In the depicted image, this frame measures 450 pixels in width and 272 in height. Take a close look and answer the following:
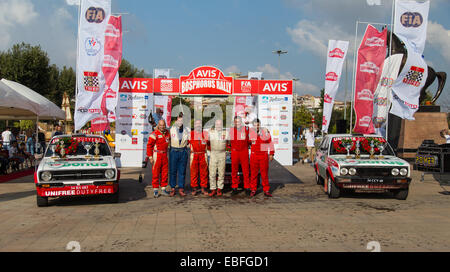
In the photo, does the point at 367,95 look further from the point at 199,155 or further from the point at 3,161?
the point at 3,161

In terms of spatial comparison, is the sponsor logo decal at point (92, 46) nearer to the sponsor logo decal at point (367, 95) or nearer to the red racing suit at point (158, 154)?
the red racing suit at point (158, 154)

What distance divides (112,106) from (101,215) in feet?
21.6

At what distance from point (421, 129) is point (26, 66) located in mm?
34053

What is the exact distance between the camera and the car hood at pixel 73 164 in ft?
27.5

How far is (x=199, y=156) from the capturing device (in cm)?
989

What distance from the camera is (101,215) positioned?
7719 millimetres

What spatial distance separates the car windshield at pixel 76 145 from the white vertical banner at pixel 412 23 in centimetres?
1082

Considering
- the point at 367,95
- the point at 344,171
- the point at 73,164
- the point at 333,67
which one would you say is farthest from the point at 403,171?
the point at 333,67

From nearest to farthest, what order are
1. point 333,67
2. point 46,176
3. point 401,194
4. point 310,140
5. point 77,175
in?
1. point 46,176
2. point 77,175
3. point 401,194
4. point 310,140
5. point 333,67

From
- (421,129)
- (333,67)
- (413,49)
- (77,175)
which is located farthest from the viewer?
(421,129)

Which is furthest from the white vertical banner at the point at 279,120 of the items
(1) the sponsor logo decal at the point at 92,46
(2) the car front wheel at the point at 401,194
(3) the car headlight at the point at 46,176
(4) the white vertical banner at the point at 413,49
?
(3) the car headlight at the point at 46,176

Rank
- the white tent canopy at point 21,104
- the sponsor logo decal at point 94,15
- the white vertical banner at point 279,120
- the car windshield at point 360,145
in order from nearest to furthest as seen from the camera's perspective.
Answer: the car windshield at point 360,145 → the white tent canopy at point 21,104 → the sponsor logo decal at point 94,15 → the white vertical banner at point 279,120
